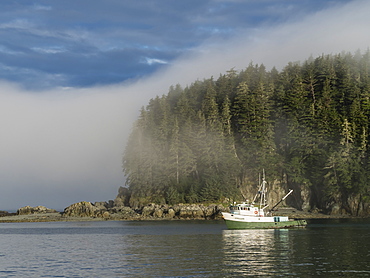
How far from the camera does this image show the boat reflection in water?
122 feet

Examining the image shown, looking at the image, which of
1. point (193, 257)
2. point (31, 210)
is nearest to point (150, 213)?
point (31, 210)

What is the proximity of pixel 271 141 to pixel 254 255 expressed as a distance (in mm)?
85286

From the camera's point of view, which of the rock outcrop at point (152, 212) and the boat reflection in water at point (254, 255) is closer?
the boat reflection in water at point (254, 255)

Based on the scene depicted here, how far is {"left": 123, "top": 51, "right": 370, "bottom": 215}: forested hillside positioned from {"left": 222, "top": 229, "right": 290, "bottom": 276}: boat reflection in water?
197 feet

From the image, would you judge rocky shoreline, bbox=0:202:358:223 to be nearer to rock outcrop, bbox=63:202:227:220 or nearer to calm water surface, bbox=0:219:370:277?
rock outcrop, bbox=63:202:227:220

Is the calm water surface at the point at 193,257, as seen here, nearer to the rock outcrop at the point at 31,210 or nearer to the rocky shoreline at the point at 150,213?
the rocky shoreline at the point at 150,213

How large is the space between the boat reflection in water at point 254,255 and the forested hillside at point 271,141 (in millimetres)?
59914

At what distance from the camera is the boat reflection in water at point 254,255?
3719 centimetres

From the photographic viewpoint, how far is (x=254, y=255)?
4650 centimetres

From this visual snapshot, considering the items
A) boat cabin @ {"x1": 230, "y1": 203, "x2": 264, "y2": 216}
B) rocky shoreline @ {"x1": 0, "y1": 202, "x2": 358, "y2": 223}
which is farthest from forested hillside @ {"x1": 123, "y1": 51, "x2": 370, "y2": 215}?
boat cabin @ {"x1": 230, "y1": 203, "x2": 264, "y2": 216}

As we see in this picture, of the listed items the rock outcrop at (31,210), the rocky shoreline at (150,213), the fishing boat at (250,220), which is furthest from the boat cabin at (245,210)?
the rock outcrop at (31,210)

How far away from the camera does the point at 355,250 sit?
4906 cm

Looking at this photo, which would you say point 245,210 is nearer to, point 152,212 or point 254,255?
point 254,255

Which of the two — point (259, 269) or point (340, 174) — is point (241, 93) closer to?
point (340, 174)
